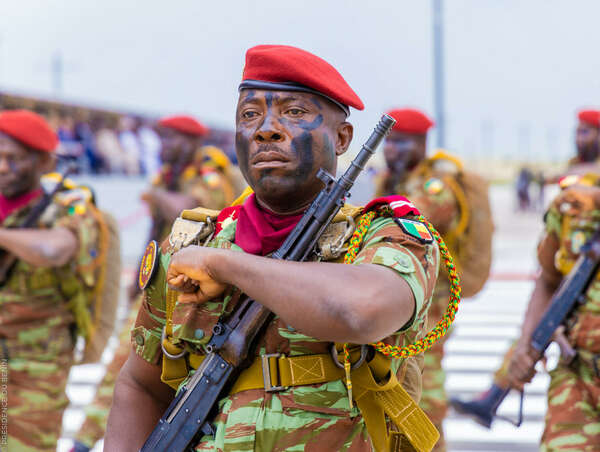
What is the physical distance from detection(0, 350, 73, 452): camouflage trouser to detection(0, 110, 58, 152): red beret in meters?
1.21

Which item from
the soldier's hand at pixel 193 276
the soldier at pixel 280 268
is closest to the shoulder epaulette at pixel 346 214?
the soldier at pixel 280 268

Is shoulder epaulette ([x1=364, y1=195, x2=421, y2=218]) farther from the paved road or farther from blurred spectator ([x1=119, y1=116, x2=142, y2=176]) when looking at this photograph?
blurred spectator ([x1=119, y1=116, x2=142, y2=176])

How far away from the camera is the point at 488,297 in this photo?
1270 cm

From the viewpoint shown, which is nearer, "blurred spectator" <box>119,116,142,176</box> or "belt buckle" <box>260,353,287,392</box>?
"belt buckle" <box>260,353,287,392</box>

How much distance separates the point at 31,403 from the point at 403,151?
3.01m

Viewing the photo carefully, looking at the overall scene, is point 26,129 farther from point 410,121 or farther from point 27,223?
point 410,121

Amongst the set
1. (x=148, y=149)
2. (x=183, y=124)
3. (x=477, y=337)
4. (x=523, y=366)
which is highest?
(x=183, y=124)

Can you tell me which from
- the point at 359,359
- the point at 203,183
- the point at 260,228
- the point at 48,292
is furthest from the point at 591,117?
the point at 359,359

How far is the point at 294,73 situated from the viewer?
2.13 metres

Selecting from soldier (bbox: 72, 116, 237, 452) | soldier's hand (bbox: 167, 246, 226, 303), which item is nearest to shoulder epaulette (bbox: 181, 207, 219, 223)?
soldier's hand (bbox: 167, 246, 226, 303)

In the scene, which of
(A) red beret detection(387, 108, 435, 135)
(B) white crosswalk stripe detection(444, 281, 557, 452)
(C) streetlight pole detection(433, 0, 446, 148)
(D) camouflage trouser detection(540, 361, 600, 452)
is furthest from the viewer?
(C) streetlight pole detection(433, 0, 446, 148)

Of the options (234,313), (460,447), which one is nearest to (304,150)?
(234,313)

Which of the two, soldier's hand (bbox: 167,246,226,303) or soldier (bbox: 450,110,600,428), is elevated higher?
soldier's hand (bbox: 167,246,226,303)

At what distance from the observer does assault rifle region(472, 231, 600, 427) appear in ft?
12.9
